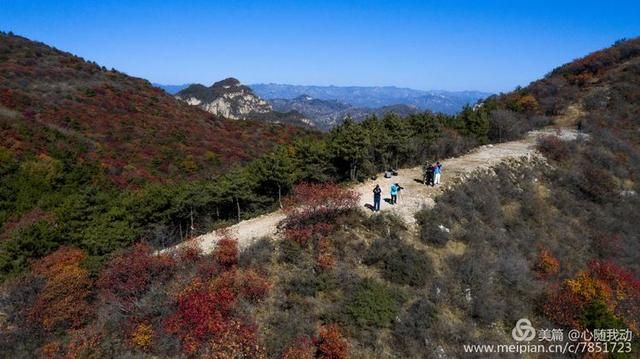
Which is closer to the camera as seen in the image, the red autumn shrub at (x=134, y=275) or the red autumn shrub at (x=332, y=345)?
the red autumn shrub at (x=332, y=345)

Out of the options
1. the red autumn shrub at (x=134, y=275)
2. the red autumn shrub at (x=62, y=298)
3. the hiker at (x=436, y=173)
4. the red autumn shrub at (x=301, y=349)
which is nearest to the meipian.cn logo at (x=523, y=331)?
the red autumn shrub at (x=301, y=349)

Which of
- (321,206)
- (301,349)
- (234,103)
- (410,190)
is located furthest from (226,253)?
(234,103)

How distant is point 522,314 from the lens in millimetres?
15781

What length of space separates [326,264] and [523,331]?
26.9 ft

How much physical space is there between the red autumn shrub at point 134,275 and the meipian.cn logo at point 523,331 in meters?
13.8

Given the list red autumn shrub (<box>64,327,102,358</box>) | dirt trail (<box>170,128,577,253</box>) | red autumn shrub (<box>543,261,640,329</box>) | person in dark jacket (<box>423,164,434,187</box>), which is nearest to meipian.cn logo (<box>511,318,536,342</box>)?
red autumn shrub (<box>543,261,640,329</box>)

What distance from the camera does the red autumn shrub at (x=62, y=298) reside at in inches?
564

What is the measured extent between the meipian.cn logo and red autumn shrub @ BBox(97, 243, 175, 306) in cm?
1379

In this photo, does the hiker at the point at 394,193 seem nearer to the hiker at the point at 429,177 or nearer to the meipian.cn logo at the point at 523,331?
the hiker at the point at 429,177

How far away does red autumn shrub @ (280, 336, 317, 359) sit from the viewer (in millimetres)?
11867

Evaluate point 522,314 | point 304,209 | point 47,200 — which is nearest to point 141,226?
point 304,209

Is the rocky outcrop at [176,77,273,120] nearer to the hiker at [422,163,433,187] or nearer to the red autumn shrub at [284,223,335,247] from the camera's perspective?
the hiker at [422,163,433,187]

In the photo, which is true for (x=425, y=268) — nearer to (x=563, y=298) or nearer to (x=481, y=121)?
(x=563, y=298)

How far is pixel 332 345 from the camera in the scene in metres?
12.1
